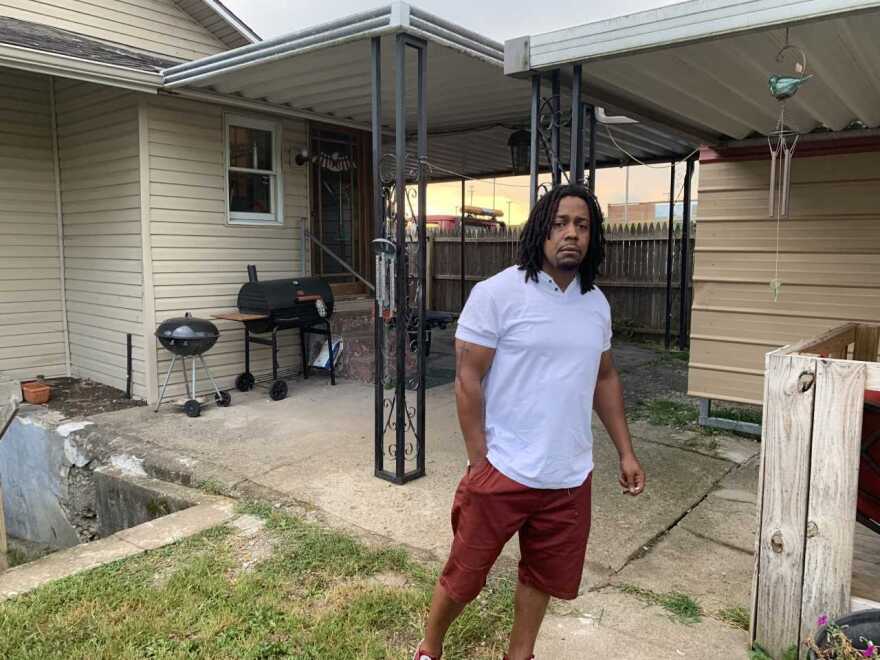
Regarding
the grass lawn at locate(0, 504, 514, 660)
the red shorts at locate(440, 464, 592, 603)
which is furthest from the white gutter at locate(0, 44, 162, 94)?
the red shorts at locate(440, 464, 592, 603)

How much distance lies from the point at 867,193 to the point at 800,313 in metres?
0.95

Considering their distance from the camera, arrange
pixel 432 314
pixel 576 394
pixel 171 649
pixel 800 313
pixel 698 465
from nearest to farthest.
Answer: pixel 576 394 → pixel 171 649 → pixel 698 465 → pixel 800 313 → pixel 432 314

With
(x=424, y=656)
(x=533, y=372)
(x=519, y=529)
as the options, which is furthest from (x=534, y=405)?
(x=424, y=656)

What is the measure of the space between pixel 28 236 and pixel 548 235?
255 inches

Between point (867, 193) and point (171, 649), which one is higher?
point (867, 193)

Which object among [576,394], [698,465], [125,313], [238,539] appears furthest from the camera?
[125,313]

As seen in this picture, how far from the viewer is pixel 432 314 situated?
26.2 feet

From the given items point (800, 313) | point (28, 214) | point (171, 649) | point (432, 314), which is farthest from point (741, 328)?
point (28, 214)

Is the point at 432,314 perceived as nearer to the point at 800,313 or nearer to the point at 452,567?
the point at 800,313

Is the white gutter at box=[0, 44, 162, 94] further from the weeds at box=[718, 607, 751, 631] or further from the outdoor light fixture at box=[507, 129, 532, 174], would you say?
the weeds at box=[718, 607, 751, 631]

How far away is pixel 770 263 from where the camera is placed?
5227 millimetres

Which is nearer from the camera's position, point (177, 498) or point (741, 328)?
point (177, 498)

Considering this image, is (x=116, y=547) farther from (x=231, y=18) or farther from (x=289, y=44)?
(x=231, y=18)

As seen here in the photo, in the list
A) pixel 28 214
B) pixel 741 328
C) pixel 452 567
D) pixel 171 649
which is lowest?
pixel 171 649
